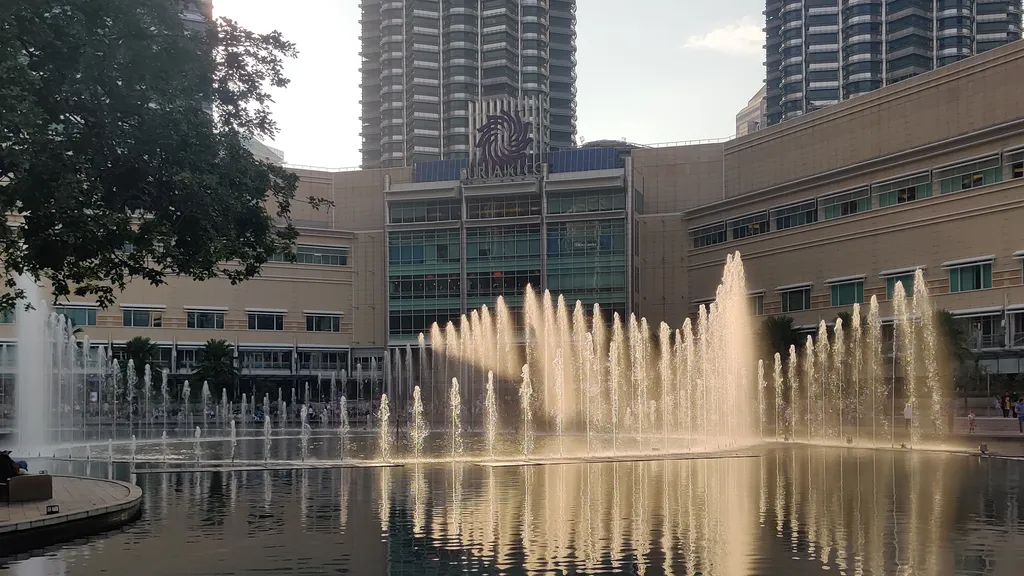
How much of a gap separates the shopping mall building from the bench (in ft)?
167

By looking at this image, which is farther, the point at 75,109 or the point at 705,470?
the point at 705,470

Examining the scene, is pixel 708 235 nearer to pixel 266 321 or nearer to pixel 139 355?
pixel 266 321

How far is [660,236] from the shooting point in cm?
8950

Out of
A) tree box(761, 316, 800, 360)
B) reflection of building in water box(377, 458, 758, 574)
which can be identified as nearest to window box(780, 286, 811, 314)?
tree box(761, 316, 800, 360)

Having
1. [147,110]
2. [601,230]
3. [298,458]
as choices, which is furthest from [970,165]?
[147,110]

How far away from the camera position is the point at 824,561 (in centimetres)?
1455

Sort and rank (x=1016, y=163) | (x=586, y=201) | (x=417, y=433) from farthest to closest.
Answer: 1. (x=586, y=201)
2. (x=1016, y=163)
3. (x=417, y=433)

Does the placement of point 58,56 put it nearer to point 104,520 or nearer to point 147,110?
point 147,110

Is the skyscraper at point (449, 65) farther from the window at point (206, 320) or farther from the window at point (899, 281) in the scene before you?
the window at point (899, 281)

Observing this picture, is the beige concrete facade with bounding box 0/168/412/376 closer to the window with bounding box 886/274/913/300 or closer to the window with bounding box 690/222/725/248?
the window with bounding box 690/222/725/248

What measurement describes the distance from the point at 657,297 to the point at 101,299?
69.2 m

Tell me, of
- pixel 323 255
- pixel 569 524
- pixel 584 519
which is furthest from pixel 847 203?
pixel 569 524

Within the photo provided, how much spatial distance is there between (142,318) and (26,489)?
71.4m

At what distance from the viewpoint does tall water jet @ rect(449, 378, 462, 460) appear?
41.6 meters
